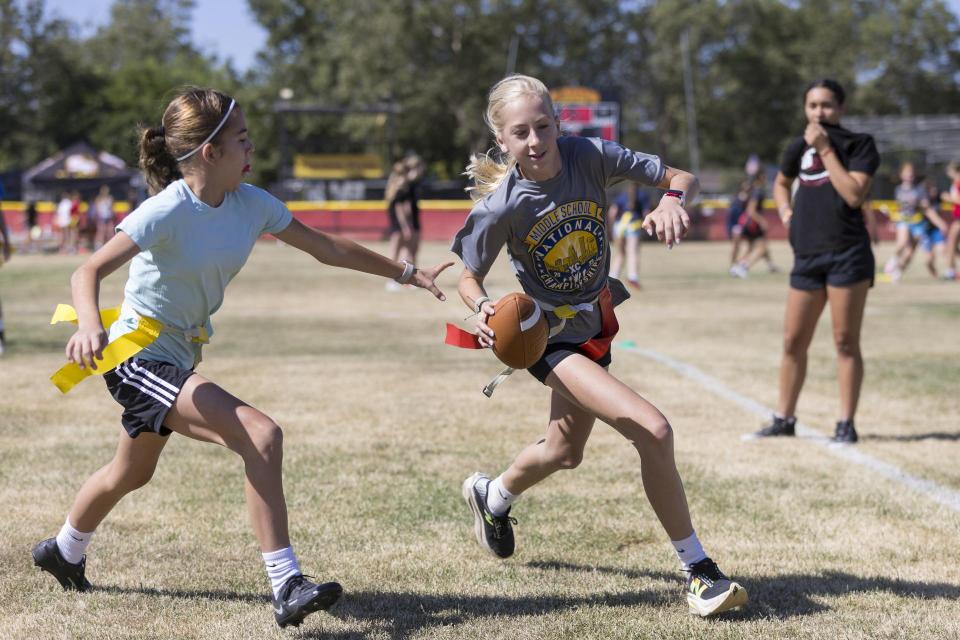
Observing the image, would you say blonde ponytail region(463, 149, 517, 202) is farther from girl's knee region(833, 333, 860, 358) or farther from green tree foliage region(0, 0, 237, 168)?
green tree foliage region(0, 0, 237, 168)

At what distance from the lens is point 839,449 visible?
7176 millimetres

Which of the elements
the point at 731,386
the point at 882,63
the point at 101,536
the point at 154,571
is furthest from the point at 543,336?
the point at 882,63

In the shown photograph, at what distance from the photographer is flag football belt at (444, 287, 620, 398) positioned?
444 centimetres

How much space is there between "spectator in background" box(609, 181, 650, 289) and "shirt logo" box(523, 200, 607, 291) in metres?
15.5

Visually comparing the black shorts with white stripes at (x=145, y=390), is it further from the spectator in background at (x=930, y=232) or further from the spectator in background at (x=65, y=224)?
the spectator in background at (x=65, y=224)

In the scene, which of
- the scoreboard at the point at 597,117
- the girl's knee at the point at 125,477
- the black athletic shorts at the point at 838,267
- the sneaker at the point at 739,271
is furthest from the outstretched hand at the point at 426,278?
the scoreboard at the point at 597,117

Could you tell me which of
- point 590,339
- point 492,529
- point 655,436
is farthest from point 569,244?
point 492,529

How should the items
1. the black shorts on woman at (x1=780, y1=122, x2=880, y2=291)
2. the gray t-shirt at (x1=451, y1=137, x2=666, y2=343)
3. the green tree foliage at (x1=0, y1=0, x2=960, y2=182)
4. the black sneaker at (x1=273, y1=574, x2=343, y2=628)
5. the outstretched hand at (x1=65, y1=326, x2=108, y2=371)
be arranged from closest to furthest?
the outstretched hand at (x1=65, y1=326, x2=108, y2=371), the black sneaker at (x1=273, y1=574, x2=343, y2=628), the gray t-shirt at (x1=451, y1=137, x2=666, y2=343), the black shorts on woman at (x1=780, y1=122, x2=880, y2=291), the green tree foliage at (x1=0, y1=0, x2=960, y2=182)

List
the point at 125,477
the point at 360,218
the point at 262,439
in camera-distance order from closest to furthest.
A: the point at 262,439 → the point at 125,477 → the point at 360,218

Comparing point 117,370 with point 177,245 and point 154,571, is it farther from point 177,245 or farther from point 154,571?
point 154,571

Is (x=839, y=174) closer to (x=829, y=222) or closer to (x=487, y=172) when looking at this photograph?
(x=829, y=222)

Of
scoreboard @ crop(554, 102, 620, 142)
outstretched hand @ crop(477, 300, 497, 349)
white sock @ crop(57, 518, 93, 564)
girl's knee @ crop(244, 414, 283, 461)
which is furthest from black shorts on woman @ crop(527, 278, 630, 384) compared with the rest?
scoreboard @ crop(554, 102, 620, 142)

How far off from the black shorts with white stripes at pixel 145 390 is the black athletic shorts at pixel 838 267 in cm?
450

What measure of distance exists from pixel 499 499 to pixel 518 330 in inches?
42.2
